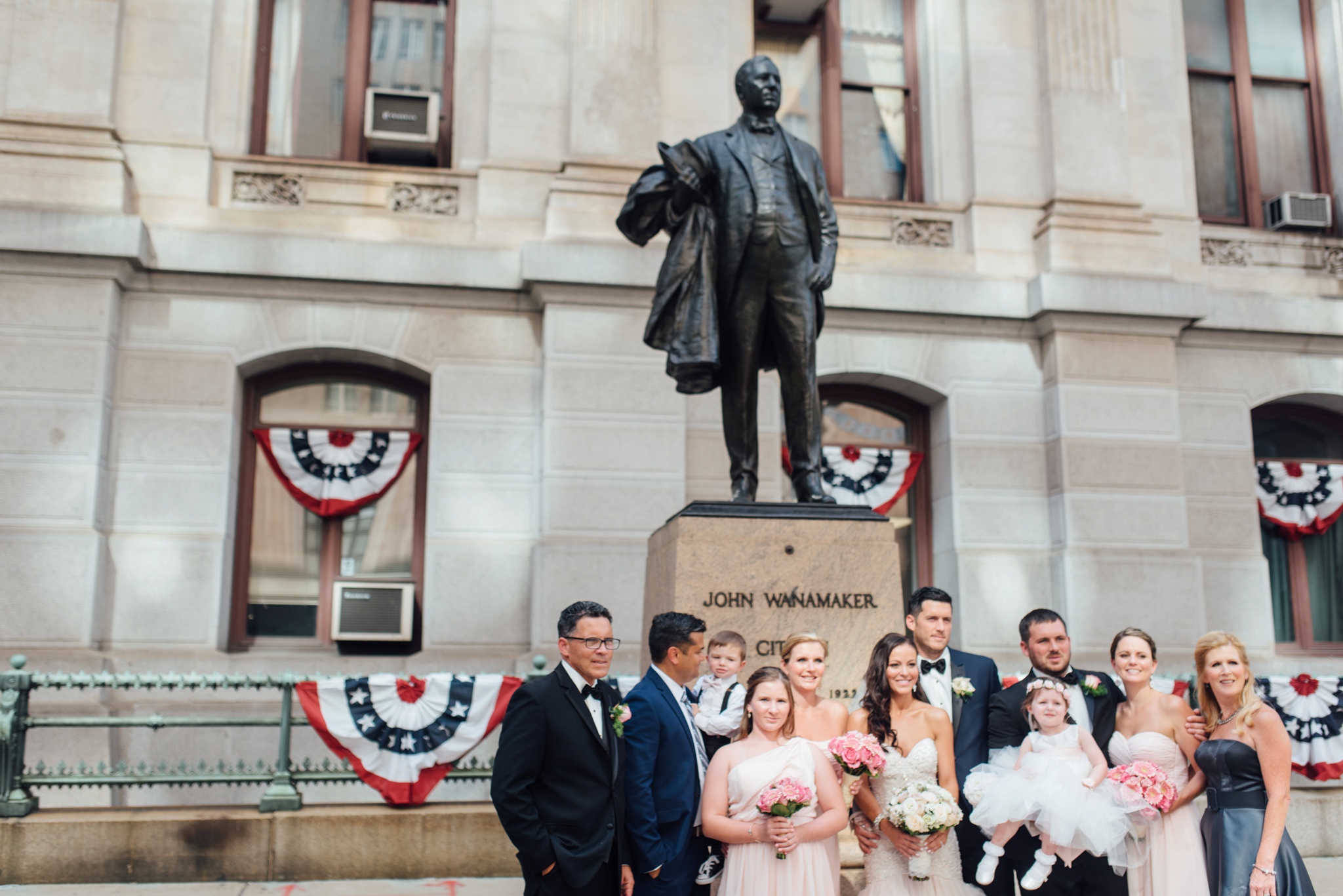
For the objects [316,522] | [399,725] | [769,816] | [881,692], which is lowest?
[769,816]

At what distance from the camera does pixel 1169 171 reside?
14.3 m

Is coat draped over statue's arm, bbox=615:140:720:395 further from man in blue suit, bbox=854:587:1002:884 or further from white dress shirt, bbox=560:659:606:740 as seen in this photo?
white dress shirt, bbox=560:659:606:740

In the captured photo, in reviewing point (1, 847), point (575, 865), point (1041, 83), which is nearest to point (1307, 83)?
point (1041, 83)

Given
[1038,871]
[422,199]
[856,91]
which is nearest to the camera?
[1038,871]

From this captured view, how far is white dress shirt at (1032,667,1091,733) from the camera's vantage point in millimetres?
5773

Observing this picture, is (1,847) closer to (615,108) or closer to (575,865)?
(575,865)

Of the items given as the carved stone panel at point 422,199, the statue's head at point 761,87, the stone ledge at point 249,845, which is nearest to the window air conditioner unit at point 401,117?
the carved stone panel at point 422,199

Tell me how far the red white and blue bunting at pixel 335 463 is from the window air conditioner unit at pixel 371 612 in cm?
99

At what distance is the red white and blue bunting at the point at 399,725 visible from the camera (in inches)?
342

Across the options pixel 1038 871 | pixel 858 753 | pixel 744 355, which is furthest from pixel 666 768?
pixel 744 355

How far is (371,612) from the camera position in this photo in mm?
12109

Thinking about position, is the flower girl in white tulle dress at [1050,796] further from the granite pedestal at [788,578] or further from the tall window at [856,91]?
the tall window at [856,91]

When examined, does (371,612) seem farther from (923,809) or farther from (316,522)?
(923,809)

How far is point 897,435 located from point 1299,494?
493 centimetres
